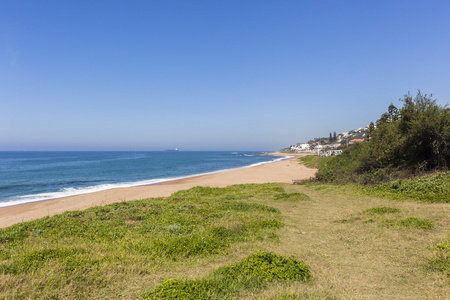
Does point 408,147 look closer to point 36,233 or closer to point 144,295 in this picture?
point 144,295

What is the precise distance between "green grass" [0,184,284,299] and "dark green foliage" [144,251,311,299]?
2.69 ft

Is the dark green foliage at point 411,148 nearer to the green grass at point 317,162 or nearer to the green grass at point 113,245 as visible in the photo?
the green grass at point 113,245

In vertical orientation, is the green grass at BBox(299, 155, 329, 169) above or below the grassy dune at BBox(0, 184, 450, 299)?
below

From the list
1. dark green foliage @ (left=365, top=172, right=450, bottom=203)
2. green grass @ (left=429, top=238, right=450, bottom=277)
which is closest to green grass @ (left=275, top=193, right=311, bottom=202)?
dark green foliage @ (left=365, top=172, right=450, bottom=203)

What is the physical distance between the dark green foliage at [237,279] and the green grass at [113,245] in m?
0.82

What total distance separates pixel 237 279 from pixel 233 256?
150cm

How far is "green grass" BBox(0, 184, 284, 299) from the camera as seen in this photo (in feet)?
15.0

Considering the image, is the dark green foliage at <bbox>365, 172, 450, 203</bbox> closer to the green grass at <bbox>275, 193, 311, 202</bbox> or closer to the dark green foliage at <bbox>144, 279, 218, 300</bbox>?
the green grass at <bbox>275, 193, 311, 202</bbox>

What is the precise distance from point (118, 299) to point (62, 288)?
1094 mm

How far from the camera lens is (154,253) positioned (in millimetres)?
6258

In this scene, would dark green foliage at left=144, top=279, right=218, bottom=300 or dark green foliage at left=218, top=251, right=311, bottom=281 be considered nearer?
dark green foliage at left=144, top=279, right=218, bottom=300

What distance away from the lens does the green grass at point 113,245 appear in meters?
4.58

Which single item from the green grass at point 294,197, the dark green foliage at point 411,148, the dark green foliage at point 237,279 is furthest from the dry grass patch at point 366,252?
the dark green foliage at point 411,148

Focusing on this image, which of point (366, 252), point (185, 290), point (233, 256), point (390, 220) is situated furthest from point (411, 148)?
point (185, 290)
